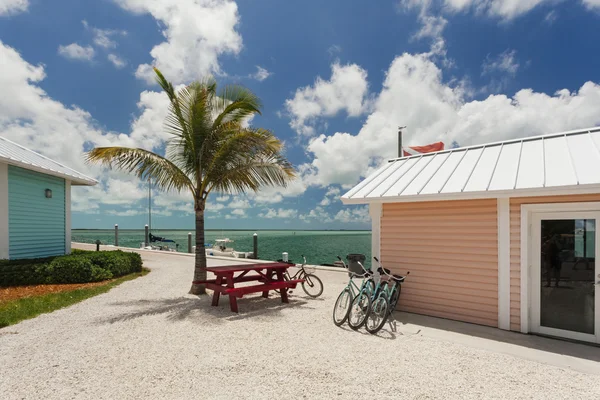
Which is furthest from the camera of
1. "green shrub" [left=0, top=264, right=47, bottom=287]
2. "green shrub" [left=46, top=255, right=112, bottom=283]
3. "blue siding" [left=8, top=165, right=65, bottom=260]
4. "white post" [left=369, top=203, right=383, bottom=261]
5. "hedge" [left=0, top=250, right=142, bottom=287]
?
"blue siding" [left=8, top=165, right=65, bottom=260]

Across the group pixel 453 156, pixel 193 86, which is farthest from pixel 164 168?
pixel 453 156

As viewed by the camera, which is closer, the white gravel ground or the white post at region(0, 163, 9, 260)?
the white gravel ground

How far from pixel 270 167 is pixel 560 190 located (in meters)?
6.09

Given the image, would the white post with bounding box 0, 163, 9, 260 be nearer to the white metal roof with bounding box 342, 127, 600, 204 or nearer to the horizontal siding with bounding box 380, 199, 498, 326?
the white metal roof with bounding box 342, 127, 600, 204

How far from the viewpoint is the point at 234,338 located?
5402mm

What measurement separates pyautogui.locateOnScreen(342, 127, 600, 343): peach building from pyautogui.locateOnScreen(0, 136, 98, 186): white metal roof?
972cm

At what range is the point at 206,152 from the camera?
28.1ft

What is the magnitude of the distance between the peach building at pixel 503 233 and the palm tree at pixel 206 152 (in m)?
2.70

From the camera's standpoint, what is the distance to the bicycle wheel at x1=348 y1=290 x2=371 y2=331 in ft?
19.2

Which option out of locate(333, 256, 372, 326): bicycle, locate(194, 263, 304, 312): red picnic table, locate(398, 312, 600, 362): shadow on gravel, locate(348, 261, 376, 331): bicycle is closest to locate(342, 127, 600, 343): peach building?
locate(398, 312, 600, 362): shadow on gravel

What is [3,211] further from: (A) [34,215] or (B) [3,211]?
(A) [34,215]

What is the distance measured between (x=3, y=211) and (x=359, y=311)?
10.7 meters

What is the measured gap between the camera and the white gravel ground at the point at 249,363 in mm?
3717

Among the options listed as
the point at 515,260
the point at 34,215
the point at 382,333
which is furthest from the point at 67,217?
the point at 515,260
